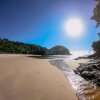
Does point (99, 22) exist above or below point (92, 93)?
above

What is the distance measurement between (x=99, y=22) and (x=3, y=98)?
21194 mm

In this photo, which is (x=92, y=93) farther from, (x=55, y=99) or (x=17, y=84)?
(x=17, y=84)

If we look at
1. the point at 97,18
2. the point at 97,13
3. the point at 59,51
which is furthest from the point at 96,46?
the point at 59,51

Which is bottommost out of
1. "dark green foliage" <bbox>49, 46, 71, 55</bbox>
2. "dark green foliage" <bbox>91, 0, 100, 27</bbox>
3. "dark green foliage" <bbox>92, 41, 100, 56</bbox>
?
"dark green foliage" <bbox>92, 41, 100, 56</bbox>

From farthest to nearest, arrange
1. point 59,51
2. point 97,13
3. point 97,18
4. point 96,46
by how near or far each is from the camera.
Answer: point 59,51 → point 96,46 → point 97,18 → point 97,13

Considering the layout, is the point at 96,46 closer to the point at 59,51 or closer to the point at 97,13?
the point at 97,13

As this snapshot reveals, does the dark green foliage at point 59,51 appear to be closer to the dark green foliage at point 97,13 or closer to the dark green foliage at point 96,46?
the dark green foliage at point 96,46

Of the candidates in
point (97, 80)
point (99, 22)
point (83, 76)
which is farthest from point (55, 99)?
point (99, 22)

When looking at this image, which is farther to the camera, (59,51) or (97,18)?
(59,51)

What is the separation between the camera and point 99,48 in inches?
1007

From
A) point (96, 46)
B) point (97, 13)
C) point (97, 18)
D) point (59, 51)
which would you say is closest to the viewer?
point (97, 13)

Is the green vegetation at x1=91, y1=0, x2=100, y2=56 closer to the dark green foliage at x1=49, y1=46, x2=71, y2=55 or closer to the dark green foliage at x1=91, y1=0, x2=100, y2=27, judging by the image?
the dark green foliage at x1=91, y1=0, x2=100, y2=27

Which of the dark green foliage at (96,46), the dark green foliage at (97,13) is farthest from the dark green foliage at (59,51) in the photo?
the dark green foliage at (97,13)

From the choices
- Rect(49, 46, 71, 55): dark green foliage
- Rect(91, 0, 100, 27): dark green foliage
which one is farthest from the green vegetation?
Rect(49, 46, 71, 55): dark green foliage
